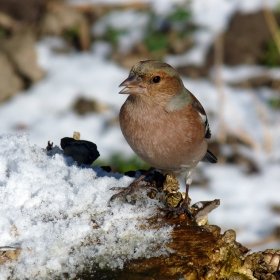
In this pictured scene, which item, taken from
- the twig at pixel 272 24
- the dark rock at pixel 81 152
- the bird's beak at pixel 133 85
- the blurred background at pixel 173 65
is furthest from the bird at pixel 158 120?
the twig at pixel 272 24

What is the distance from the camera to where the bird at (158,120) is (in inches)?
132

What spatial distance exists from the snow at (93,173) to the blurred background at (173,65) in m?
0.02

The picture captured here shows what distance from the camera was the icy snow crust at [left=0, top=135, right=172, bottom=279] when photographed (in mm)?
2574

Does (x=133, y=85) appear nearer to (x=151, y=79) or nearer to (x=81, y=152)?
(x=151, y=79)

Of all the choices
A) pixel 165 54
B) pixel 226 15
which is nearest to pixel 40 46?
pixel 165 54

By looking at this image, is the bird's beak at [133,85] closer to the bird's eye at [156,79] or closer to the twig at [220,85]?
the bird's eye at [156,79]

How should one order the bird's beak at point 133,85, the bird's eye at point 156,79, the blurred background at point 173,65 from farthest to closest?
the blurred background at point 173,65
the bird's eye at point 156,79
the bird's beak at point 133,85

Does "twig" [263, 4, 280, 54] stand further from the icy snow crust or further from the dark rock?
the icy snow crust

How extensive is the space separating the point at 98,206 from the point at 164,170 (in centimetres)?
89

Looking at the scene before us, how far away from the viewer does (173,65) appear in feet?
22.2

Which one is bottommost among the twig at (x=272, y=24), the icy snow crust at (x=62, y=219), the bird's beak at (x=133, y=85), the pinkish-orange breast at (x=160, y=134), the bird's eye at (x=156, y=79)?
the icy snow crust at (x=62, y=219)

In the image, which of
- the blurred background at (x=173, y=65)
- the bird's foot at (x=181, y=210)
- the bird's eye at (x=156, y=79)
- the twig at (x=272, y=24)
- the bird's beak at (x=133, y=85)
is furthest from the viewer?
the twig at (x=272, y=24)

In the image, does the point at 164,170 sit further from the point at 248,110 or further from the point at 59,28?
the point at 59,28

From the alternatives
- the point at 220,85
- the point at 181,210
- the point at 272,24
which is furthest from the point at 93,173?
the point at 272,24
